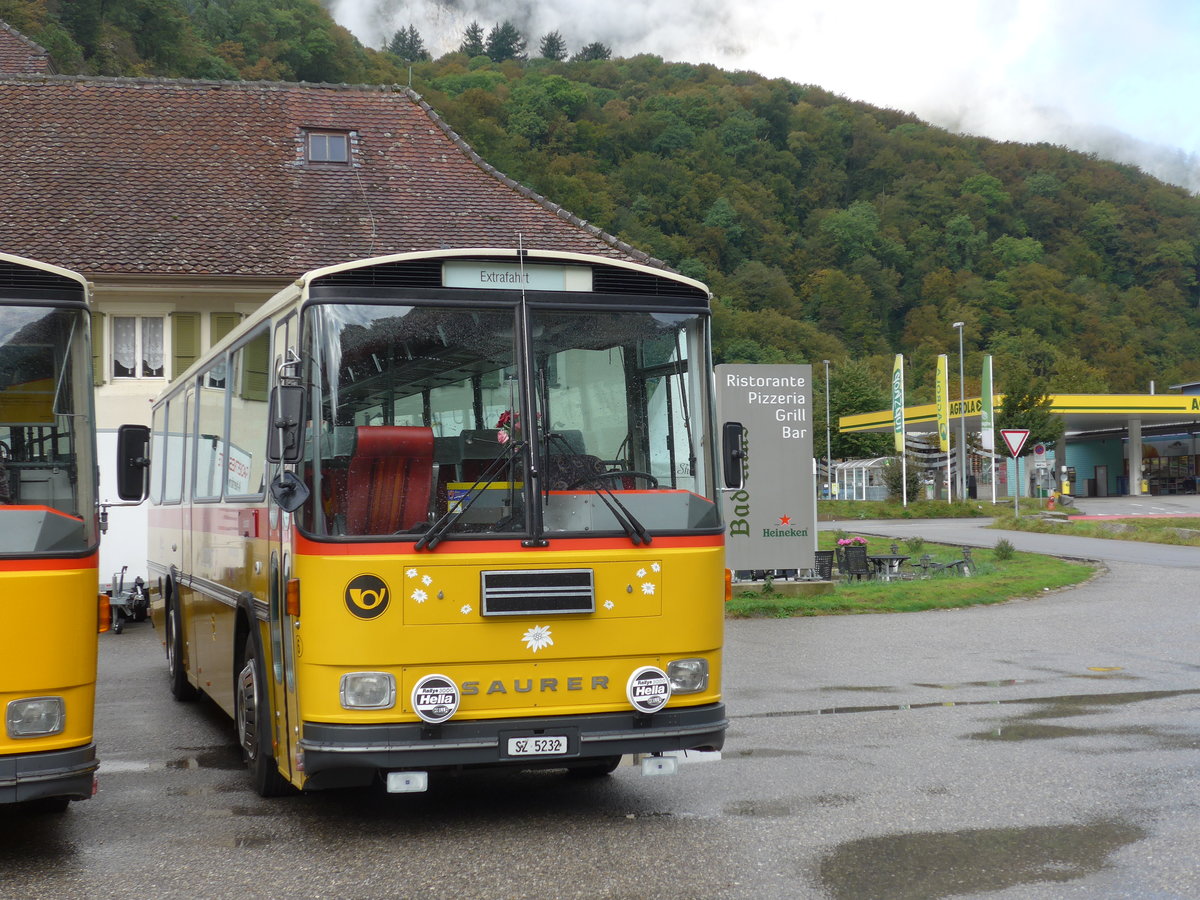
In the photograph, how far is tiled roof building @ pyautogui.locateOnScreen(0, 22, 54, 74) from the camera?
38.1 meters

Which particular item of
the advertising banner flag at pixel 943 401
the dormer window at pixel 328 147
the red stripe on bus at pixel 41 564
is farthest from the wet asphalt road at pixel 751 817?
the advertising banner flag at pixel 943 401

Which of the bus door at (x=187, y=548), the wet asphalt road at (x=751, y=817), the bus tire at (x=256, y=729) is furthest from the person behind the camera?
the bus door at (x=187, y=548)

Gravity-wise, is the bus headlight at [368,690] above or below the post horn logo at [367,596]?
below

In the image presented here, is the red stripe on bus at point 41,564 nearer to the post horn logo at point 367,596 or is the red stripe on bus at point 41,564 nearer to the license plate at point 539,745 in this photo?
the post horn logo at point 367,596

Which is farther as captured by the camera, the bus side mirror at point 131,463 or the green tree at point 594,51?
the green tree at point 594,51

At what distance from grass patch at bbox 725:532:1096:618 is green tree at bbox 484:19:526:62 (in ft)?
406

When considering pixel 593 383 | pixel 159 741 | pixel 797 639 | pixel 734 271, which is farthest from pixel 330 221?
pixel 734 271

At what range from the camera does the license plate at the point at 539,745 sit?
22.9 feet

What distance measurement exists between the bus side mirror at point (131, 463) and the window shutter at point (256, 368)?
2.24 feet

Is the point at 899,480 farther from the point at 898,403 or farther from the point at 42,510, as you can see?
the point at 42,510

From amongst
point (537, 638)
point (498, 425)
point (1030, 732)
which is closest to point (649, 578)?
point (537, 638)

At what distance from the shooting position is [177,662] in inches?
492

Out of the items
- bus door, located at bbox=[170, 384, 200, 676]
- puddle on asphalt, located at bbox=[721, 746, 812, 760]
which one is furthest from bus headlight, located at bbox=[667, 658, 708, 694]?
bus door, located at bbox=[170, 384, 200, 676]

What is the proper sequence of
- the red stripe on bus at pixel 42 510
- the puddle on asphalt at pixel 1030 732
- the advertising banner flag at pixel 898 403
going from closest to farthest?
the red stripe on bus at pixel 42 510 < the puddle on asphalt at pixel 1030 732 < the advertising banner flag at pixel 898 403
